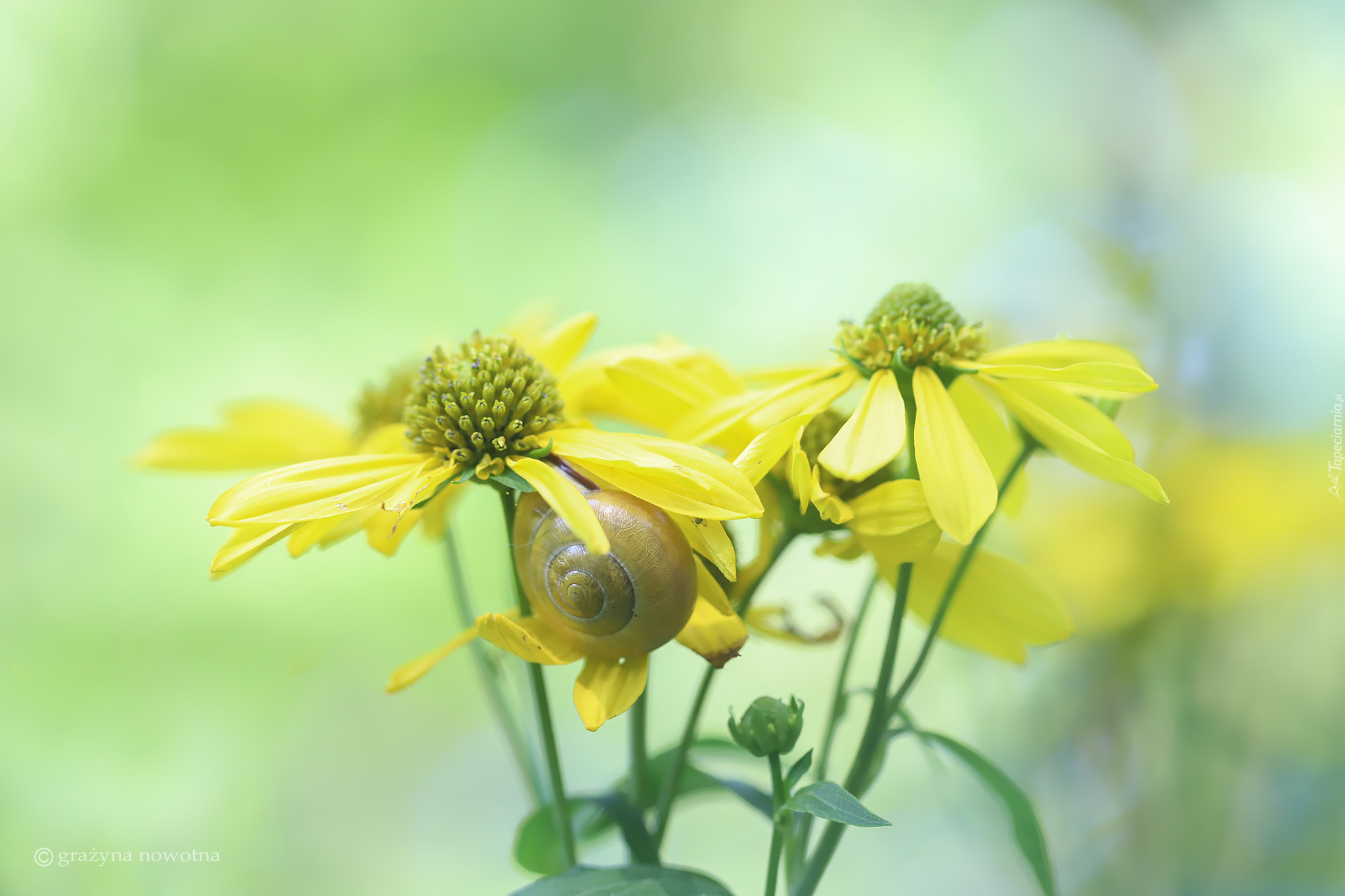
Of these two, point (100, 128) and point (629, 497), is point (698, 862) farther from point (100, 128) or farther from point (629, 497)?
point (100, 128)

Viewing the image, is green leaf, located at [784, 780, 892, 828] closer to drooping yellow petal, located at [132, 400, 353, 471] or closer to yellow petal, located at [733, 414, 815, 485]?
yellow petal, located at [733, 414, 815, 485]

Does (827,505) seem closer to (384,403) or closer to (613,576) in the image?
(613,576)
